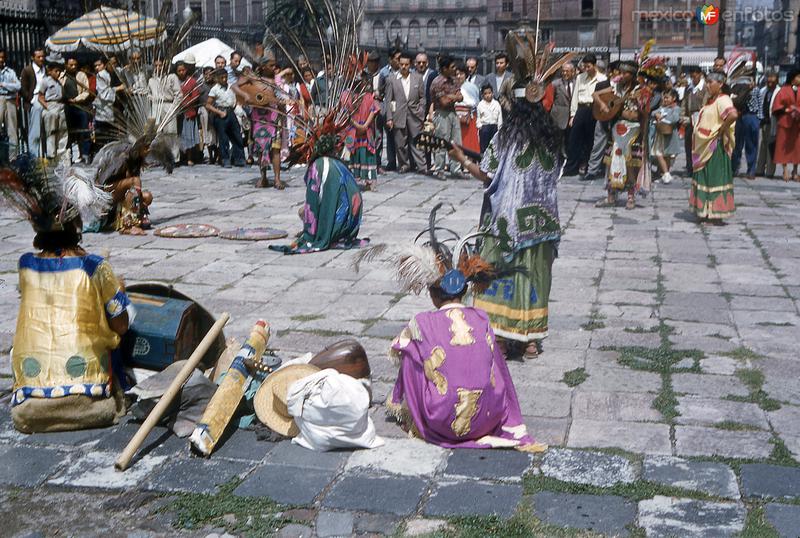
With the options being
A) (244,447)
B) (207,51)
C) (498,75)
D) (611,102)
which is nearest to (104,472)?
(244,447)

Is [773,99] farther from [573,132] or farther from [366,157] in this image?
[366,157]

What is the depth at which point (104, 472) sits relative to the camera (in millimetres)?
4172

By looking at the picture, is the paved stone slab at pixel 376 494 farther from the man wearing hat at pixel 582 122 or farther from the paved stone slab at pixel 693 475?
the man wearing hat at pixel 582 122

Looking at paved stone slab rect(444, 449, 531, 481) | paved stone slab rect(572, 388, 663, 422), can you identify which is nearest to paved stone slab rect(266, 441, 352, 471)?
paved stone slab rect(444, 449, 531, 481)

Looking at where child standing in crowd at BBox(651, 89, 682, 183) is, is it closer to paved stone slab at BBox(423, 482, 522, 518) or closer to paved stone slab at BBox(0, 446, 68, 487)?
paved stone slab at BBox(423, 482, 522, 518)

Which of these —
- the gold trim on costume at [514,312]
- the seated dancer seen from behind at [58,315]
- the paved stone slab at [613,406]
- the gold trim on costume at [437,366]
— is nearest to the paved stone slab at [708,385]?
the paved stone slab at [613,406]

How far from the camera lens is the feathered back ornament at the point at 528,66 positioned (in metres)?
5.50

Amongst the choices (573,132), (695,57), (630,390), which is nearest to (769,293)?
(630,390)

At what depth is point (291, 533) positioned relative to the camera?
3.64m

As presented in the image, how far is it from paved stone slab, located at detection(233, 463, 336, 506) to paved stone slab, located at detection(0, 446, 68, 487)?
0.87 metres

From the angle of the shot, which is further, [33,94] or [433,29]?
[433,29]

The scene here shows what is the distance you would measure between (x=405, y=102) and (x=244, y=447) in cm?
1054

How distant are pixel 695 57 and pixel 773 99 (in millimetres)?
49889

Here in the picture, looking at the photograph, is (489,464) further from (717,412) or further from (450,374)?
(717,412)
